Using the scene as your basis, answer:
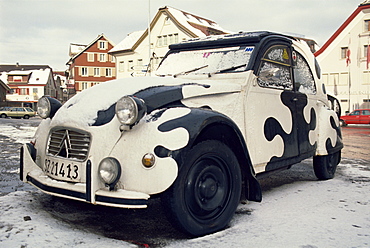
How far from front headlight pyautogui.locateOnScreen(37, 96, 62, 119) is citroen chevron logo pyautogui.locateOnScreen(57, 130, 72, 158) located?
0.67m

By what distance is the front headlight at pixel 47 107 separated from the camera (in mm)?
3717

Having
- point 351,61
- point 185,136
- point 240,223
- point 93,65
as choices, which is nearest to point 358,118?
point 351,61

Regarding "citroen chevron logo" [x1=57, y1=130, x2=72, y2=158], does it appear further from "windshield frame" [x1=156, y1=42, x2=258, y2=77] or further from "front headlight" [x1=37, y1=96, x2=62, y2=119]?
"windshield frame" [x1=156, y1=42, x2=258, y2=77]

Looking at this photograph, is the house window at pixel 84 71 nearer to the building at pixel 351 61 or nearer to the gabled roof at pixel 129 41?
the gabled roof at pixel 129 41

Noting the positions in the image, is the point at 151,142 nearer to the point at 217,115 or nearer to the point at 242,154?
the point at 217,115

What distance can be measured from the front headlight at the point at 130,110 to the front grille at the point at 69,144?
337 millimetres

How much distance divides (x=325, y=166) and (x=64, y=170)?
3731 millimetres

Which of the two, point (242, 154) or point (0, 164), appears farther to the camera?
point (0, 164)

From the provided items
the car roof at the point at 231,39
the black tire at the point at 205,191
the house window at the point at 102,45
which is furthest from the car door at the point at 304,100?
the house window at the point at 102,45

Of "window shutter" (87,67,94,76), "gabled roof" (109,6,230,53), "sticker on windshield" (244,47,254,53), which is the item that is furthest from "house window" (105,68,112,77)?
"sticker on windshield" (244,47,254,53)

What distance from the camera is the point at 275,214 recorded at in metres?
3.70

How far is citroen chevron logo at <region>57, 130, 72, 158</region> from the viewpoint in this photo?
308 centimetres

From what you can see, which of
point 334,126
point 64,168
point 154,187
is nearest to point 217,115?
point 154,187

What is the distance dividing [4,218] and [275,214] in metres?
2.39
